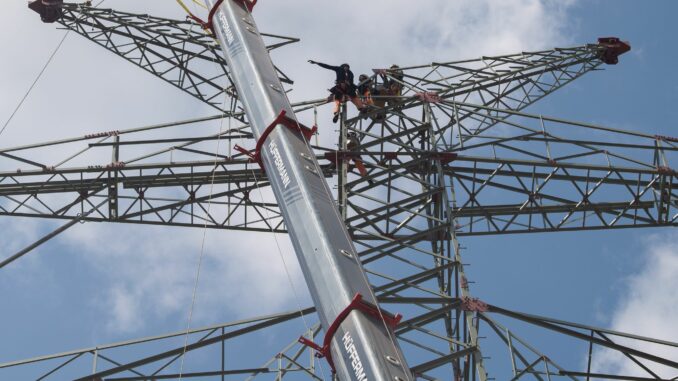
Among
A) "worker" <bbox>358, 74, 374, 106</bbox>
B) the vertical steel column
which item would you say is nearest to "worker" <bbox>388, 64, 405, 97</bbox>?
"worker" <bbox>358, 74, 374, 106</bbox>

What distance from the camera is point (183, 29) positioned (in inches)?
1330

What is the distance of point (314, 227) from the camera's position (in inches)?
790

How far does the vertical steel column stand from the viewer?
17.8 meters

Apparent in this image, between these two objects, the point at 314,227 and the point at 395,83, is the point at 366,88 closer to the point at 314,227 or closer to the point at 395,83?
the point at 395,83

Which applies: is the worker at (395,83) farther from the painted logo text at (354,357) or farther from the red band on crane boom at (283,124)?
the painted logo text at (354,357)

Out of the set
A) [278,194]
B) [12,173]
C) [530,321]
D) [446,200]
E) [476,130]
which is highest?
[12,173]

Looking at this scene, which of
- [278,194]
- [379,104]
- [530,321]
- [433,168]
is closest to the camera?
[278,194]

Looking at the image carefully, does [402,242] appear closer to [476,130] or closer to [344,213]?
[344,213]

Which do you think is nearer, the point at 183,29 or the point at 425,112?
the point at 425,112

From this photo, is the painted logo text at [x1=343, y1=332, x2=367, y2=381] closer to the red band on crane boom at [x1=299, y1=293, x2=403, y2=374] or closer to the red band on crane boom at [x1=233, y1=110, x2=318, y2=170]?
the red band on crane boom at [x1=299, y1=293, x2=403, y2=374]

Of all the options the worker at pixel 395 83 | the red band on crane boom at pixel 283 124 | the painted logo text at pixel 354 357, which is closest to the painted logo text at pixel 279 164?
the red band on crane boom at pixel 283 124

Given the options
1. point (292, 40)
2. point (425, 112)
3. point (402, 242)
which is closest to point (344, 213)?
point (402, 242)

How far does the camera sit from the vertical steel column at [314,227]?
1777 cm

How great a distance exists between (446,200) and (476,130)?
529 cm
